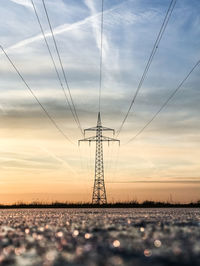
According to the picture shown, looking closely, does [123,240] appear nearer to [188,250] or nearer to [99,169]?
[188,250]

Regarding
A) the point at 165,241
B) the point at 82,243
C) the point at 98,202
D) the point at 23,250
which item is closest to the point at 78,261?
the point at 23,250

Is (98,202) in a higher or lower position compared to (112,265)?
higher

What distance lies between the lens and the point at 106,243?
959 cm

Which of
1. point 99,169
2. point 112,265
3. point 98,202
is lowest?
point 112,265

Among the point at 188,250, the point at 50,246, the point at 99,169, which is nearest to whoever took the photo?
the point at 188,250

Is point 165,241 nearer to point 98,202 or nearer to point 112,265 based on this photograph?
point 112,265

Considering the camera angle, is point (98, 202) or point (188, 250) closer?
point (188, 250)

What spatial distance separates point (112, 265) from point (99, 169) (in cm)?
4177

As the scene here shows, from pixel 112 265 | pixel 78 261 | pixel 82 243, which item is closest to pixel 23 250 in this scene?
pixel 82 243

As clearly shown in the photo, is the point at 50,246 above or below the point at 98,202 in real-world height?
below

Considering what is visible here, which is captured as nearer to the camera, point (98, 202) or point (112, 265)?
point (112, 265)

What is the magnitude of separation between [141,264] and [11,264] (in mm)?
2028

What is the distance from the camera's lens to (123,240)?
1034 centimetres

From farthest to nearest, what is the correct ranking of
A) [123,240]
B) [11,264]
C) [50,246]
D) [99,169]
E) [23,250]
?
[99,169]
[123,240]
[50,246]
[23,250]
[11,264]
